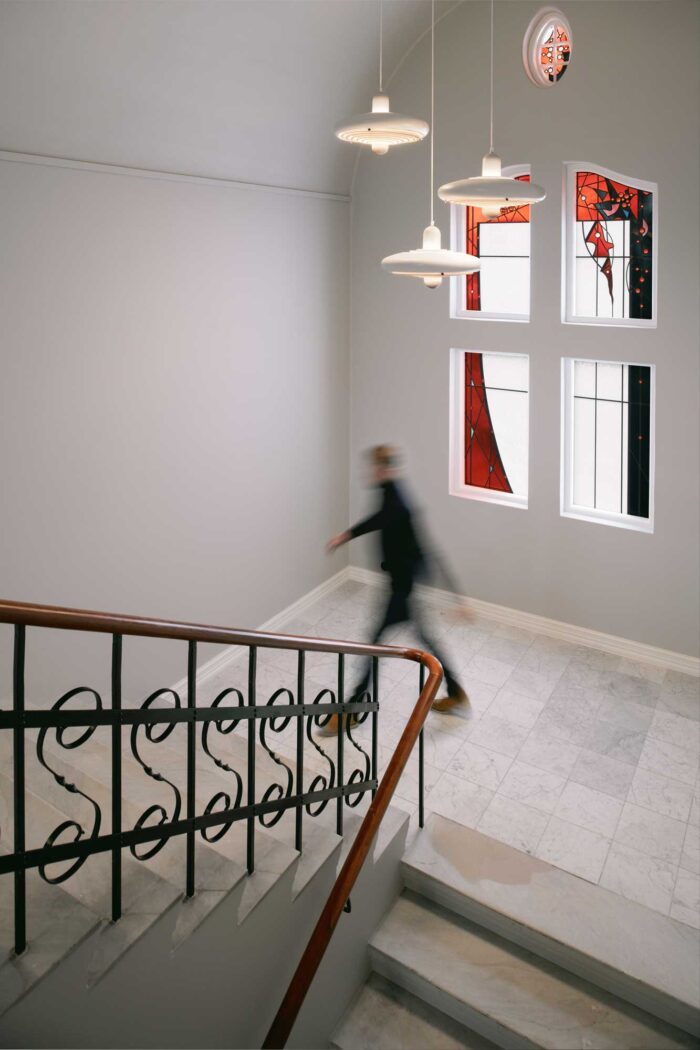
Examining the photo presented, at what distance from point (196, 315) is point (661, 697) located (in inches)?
163

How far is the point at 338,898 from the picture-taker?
3160 mm

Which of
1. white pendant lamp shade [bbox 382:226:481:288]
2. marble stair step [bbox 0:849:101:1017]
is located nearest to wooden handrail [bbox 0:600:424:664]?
marble stair step [bbox 0:849:101:1017]

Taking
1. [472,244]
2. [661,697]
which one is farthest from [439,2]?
[661,697]

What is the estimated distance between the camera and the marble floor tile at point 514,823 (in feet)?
16.0

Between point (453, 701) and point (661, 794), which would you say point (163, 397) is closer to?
point (453, 701)

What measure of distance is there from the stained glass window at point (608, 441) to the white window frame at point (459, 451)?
0.53m

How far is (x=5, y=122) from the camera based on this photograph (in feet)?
14.4

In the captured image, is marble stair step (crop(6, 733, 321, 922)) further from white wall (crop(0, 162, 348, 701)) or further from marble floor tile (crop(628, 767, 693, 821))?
marble floor tile (crop(628, 767, 693, 821))

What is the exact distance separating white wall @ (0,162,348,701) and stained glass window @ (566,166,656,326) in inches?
77.8

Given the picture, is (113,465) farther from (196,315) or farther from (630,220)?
(630,220)

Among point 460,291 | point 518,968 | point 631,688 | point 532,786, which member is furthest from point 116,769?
point 460,291

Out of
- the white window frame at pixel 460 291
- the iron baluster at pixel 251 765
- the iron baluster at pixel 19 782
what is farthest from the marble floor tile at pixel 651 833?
the white window frame at pixel 460 291

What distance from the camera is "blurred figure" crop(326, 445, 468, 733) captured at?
5605mm

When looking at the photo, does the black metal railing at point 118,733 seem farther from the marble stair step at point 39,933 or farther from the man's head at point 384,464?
the man's head at point 384,464
